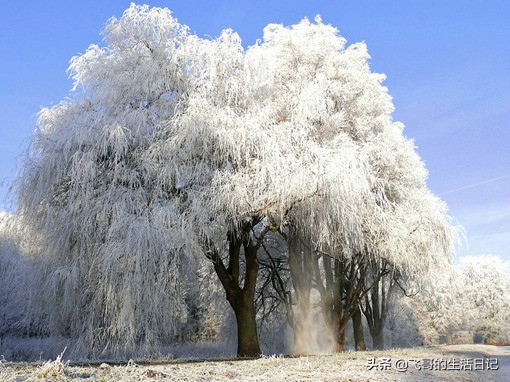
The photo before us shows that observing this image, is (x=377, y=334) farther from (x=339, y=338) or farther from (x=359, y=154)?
(x=359, y=154)

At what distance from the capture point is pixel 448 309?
122 ft

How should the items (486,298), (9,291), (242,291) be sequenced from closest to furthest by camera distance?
(242,291)
(9,291)
(486,298)

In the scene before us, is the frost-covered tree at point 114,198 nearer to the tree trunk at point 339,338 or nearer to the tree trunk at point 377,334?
the tree trunk at point 339,338

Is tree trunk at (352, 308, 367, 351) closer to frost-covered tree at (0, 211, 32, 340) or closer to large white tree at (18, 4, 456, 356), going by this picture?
large white tree at (18, 4, 456, 356)

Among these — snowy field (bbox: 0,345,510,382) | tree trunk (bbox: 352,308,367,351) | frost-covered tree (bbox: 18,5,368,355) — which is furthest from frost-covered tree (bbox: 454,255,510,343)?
snowy field (bbox: 0,345,510,382)

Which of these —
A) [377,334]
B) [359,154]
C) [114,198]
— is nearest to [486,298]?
[377,334]

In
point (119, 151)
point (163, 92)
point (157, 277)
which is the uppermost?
point (163, 92)

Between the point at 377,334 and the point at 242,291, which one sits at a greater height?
the point at 242,291

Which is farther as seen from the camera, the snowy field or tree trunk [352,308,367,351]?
tree trunk [352,308,367,351]

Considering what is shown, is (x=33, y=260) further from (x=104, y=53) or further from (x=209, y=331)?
(x=209, y=331)

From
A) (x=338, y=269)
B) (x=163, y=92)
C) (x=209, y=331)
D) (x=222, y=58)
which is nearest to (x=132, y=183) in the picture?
(x=163, y=92)

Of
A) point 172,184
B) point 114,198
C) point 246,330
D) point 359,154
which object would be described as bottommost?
point 246,330

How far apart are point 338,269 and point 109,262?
10.1 metres

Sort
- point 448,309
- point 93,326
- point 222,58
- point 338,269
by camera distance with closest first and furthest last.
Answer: point 93,326, point 222,58, point 338,269, point 448,309
